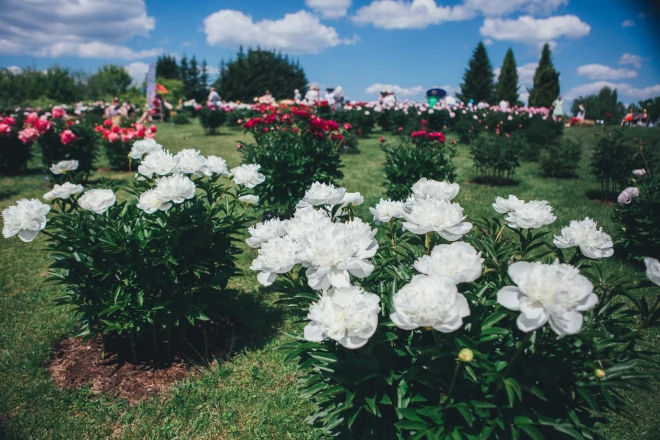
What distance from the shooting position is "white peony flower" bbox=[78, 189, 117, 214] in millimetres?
2203

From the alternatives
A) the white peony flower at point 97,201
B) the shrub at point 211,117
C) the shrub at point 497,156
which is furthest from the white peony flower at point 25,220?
the shrub at point 211,117

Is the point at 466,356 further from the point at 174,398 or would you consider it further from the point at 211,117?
the point at 211,117

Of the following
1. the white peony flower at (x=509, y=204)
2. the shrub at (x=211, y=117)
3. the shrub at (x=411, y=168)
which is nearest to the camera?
the white peony flower at (x=509, y=204)

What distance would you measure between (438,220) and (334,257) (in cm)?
41

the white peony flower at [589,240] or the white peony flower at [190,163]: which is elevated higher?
the white peony flower at [190,163]

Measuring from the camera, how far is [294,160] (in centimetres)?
487

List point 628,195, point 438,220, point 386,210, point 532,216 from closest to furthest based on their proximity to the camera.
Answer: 1. point 438,220
2. point 532,216
3. point 386,210
4. point 628,195

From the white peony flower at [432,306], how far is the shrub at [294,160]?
3761 millimetres

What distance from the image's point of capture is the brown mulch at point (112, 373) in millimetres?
2676

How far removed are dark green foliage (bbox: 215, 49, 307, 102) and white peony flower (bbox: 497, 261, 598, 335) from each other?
37.9m

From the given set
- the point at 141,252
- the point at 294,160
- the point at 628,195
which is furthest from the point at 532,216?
the point at 628,195

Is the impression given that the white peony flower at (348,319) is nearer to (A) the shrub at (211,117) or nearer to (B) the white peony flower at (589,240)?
(B) the white peony flower at (589,240)

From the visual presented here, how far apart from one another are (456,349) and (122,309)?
7.00ft

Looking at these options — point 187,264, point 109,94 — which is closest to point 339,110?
point 187,264
